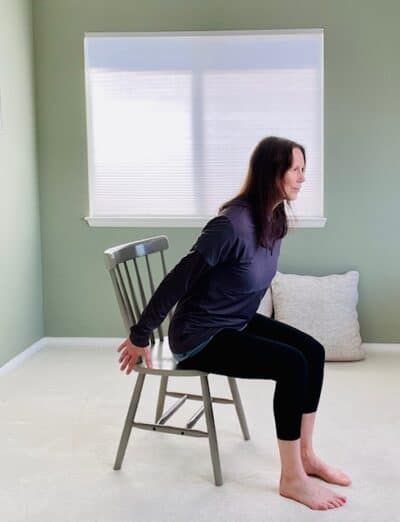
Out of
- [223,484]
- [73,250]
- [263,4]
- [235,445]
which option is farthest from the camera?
[73,250]

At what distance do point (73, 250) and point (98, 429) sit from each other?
1575 millimetres

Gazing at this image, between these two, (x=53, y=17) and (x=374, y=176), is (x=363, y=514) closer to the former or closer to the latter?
(x=374, y=176)

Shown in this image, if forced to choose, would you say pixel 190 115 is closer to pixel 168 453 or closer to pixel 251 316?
pixel 251 316

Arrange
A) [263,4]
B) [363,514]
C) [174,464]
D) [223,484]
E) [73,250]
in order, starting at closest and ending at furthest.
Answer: [363,514] < [223,484] < [174,464] < [263,4] < [73,250]

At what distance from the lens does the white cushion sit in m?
3.68

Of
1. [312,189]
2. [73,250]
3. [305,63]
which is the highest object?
[305,63]

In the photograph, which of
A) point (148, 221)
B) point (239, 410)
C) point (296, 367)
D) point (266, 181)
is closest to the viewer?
point (296, 367)

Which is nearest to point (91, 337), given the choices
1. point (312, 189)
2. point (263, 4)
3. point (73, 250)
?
point (73, 250)

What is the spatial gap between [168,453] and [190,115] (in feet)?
6.98

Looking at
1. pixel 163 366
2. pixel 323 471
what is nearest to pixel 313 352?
Result: pixel 323 471

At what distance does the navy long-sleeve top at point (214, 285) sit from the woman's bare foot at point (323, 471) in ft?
1.70

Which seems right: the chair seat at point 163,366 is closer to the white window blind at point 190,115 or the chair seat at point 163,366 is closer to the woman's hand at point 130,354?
the woman's hand at point 130,354

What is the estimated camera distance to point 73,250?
407 cm

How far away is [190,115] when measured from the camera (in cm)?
392
